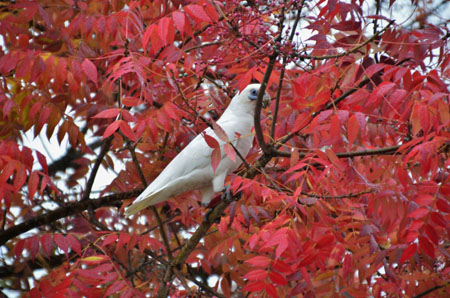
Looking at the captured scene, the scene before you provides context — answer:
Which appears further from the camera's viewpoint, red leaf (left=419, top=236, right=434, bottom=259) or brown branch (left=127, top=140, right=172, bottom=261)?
brown branch (left=127, top=140, right=172, bottom=261)

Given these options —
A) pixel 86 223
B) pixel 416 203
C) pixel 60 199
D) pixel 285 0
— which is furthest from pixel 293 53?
pixel 60 199

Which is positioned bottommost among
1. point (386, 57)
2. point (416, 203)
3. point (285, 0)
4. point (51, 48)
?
point (416, 203)

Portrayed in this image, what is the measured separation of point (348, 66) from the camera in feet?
11.3

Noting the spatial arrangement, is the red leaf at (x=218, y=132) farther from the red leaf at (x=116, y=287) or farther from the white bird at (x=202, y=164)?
the red leaf at (x=116, y=287)

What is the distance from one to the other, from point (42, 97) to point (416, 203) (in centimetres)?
341

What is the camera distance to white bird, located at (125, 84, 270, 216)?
454cm

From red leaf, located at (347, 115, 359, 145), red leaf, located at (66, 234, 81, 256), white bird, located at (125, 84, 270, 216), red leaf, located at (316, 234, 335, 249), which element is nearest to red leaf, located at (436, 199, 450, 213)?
red leaf, located at (347, 115, 359, 145)

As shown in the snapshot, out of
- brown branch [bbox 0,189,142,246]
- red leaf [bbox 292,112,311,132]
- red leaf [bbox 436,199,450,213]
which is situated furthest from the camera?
brown branch [bbox 0,189,142,246]

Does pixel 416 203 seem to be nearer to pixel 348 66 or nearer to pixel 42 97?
pixel 348 66

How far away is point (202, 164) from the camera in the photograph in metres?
4.70

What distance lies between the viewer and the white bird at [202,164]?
4535mm

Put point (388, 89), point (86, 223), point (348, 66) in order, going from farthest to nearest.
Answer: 1. point (86, 223)
2. point (348, 66)
3. point (388, 89)

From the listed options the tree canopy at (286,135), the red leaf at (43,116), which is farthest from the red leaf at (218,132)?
the red leaf at (43,116)

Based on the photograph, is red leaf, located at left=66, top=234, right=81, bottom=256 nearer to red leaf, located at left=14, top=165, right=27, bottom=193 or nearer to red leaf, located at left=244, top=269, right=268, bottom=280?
red leaf, located at left=14, top=165, right=27, bottom=193
